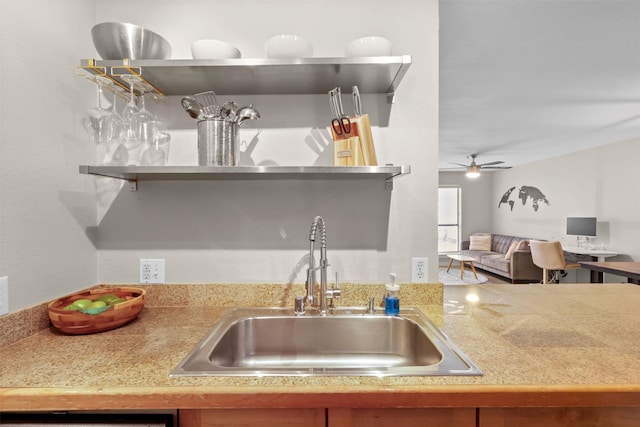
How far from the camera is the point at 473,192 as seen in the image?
8.20 m

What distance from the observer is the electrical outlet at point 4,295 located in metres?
1.03

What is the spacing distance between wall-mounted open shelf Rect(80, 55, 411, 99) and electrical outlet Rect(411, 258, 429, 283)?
2.48 feet

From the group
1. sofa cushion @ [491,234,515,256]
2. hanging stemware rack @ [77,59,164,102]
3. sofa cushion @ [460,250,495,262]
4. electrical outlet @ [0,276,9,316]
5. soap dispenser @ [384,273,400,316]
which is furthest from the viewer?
sofa cushion @ [460,250,495,262]

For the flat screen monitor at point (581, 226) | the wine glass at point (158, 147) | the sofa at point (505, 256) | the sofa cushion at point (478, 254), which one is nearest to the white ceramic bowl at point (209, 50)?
the wine glass at point (158, 147)

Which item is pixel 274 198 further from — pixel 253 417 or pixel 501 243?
pixel 501 243

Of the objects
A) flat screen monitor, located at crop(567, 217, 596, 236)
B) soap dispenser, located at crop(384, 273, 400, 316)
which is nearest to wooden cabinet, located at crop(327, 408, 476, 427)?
soap dispenser, located at crop(384, 273, 400, 316)

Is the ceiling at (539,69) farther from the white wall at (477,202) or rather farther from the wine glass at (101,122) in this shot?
the white wall at (477,202)

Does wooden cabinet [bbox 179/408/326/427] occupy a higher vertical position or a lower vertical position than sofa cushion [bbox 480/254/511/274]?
higher

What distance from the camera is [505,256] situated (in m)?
6.40

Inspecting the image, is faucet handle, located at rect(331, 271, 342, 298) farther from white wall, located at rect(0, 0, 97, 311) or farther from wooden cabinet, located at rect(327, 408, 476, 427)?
white wall, located at rect(0, 0, 97, 311)

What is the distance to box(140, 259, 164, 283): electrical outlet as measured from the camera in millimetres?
1453

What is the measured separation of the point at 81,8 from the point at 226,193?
3.21 feet

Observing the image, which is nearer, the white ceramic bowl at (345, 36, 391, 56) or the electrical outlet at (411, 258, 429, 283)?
the white ceramic bowl at (345, 36, 391, 56)

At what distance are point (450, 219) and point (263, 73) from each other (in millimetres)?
7974
